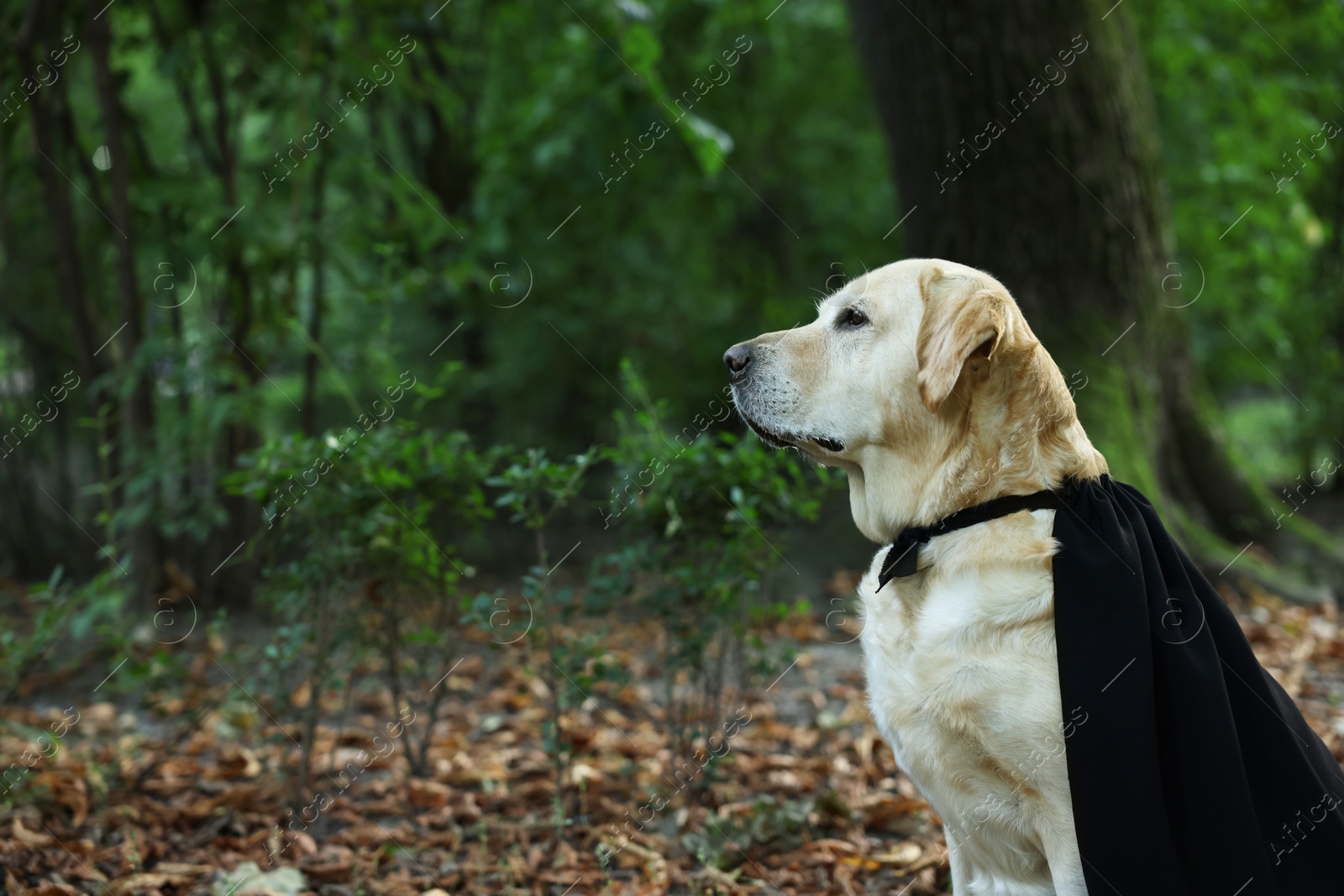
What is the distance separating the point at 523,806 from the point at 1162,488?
4132 millimetres

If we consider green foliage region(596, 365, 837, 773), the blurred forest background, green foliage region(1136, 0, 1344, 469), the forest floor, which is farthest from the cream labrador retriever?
green foliage region(1136, 0, 1344, 469)

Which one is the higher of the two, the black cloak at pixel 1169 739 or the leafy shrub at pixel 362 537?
the leafy shrub at pixel 362 537

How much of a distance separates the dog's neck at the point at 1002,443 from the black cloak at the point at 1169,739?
0.26ft

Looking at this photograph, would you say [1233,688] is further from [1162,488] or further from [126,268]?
[126,268]

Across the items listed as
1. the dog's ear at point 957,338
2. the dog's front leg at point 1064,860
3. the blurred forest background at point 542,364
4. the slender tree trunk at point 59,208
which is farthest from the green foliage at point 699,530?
the slender tree trunk at point 59,208

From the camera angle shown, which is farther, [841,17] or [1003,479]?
[841,17]

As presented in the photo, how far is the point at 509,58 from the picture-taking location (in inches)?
394

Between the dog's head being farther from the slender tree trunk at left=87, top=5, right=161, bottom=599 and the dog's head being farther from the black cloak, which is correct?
the slender tree trunk at left=87, top=5, right=161, bottom=599

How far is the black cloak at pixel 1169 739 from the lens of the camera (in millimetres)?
1935

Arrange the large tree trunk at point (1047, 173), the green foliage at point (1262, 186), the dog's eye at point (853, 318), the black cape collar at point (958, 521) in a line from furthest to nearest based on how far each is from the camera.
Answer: the green foliage at point (1262, 186), the large tree trunk at point (1047, 173), the dog's eye at point (853, 318), the black cape collar at point (958, 521)

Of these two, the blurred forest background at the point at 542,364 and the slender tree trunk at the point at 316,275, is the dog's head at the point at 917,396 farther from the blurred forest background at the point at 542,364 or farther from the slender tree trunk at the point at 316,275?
the slender tree trunk at the point at 316,275

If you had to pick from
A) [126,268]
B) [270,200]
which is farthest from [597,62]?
[126,268]

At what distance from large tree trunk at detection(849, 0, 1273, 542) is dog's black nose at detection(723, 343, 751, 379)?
3.01 metres

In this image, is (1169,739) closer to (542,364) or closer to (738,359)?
(738,359)
